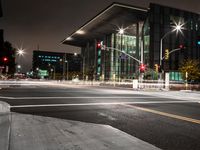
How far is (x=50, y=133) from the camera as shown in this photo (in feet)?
21.6

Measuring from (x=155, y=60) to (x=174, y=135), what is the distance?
59625mm

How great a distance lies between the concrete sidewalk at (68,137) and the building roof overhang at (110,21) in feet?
176

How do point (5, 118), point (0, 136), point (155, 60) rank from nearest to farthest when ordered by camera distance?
point (0, 136) → point (5, 118) → point (155, 60)

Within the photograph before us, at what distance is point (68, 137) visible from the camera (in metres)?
6.23

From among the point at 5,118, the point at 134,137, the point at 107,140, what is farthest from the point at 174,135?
the point at 5,118

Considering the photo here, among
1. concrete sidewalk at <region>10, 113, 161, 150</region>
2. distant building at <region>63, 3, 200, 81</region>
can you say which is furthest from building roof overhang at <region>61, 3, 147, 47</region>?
concrete sidewalk at <region>10, 113, 161, 150</region>

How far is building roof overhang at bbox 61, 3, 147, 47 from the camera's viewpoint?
6042 centimetres

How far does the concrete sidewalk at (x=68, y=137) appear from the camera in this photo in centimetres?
543

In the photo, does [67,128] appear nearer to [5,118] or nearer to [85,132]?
[85,132]

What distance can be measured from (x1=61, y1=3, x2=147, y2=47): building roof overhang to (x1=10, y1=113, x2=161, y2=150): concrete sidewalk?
53764 mm

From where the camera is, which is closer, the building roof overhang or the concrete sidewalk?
the concrete sidewalk

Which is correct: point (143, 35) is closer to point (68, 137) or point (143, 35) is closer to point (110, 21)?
point (110, 21)

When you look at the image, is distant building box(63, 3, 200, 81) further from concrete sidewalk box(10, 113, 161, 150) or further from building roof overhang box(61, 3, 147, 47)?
concrete sidewalk box(10, 113, 161, 150)

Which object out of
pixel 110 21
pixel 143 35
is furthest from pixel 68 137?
pixel 110 21
